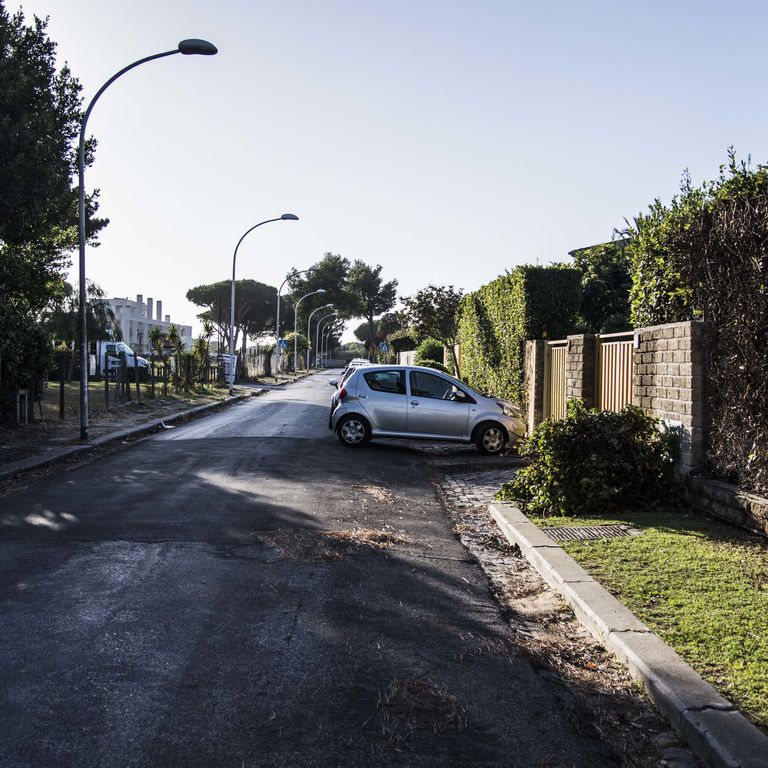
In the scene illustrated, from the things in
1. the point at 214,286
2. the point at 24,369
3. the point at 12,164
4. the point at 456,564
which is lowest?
the point at 456,564

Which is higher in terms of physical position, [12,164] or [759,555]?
[12,164]

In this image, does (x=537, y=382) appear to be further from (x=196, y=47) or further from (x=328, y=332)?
(x=328, y=332)

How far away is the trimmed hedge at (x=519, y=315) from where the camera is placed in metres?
15.0

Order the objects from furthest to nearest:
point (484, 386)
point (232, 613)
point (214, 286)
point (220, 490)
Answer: point (214, 286) → point (484, 386) → point (220, 490) → point (232, 613)

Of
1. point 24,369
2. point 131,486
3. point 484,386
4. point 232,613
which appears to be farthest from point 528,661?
point 484,386

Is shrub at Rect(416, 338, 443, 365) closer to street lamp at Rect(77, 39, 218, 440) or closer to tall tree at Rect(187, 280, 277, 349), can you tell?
street lamp at Rect(77, 39, 218, 440)

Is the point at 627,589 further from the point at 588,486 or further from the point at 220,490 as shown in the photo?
the point at 220,490

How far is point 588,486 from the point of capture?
7.78 metres

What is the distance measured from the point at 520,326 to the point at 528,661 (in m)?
11.8

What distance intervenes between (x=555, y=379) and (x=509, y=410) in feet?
3.34

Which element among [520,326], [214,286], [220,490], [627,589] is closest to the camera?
[627,589]

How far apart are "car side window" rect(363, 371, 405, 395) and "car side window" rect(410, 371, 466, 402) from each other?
199 millimetres

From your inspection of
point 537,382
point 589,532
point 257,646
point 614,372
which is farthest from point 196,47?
point 257,646

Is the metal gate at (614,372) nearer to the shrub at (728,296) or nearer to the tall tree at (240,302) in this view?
the shrub at (728,296)
